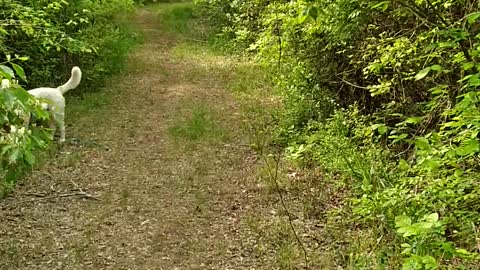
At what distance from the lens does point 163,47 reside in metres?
14.4

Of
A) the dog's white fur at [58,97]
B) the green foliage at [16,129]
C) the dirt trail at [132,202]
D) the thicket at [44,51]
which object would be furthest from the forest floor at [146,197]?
the green foliage at [16,129]

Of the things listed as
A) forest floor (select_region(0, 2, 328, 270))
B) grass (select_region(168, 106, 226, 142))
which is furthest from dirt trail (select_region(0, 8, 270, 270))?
grass (select_region(168, 106, 226, 142))


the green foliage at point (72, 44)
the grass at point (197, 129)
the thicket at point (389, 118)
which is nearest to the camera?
the thicket at point (389, 118)

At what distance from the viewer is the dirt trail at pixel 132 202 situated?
162 inches

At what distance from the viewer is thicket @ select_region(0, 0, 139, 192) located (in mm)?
2580

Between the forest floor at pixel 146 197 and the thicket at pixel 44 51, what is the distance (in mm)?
570

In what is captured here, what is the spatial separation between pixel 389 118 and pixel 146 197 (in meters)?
2.60

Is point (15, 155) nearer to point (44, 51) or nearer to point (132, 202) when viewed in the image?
point (132, 202)

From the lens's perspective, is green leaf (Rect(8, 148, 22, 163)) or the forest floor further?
the forest floor

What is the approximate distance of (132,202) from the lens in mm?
5090

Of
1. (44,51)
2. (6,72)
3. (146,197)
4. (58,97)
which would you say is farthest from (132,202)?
(44,51)

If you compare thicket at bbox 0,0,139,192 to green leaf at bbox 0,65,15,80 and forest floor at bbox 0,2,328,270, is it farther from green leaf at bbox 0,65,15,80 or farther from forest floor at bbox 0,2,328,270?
forest floor at bbox 0,2,328,270

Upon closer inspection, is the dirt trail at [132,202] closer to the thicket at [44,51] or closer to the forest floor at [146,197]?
the forest floor at [146,197]

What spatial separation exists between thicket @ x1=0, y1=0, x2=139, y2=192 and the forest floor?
57cm
